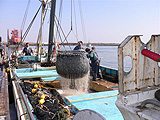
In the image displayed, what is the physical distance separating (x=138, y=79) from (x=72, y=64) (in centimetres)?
241

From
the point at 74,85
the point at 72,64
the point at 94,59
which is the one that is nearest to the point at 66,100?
the point at 72,64

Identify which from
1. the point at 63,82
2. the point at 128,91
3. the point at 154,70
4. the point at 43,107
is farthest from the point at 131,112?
the point at 63,82

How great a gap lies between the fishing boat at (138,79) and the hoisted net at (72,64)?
2.32m

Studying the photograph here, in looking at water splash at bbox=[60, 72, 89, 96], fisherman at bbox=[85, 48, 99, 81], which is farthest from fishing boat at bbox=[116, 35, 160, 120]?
fisherman at bbox=[85, 48, 99, 81]

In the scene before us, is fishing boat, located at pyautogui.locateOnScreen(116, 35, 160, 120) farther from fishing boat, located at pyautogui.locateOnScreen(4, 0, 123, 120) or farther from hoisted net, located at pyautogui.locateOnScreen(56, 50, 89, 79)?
hoisted net, located at pyautogui.locateOnScreen(56, 50, 89, 79)

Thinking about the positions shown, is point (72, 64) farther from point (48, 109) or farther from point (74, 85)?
point (48, 109)

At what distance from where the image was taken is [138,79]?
1.76 metres

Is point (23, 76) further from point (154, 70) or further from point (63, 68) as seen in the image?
point (154, 70)

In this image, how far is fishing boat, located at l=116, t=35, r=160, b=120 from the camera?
4.83 ft

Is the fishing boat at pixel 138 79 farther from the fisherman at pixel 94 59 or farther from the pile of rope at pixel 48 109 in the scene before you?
the fisherman at pixel 94 59

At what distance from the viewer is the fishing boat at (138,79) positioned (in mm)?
1474

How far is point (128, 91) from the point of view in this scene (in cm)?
165

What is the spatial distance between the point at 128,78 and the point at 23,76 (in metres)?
5.47

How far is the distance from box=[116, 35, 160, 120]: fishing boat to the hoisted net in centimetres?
232
